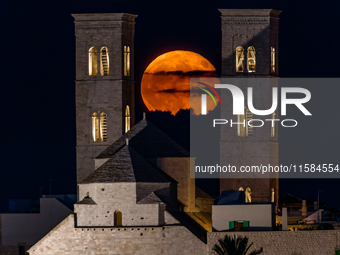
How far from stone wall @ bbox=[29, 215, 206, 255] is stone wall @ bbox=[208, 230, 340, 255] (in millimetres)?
1204

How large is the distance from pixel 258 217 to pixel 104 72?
693 inches

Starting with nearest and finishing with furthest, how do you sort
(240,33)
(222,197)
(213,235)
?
(213,235), (222,197), (240,33)

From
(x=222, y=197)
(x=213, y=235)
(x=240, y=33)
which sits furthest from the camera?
(x=240, y=33)

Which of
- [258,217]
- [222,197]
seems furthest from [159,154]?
[258,217]

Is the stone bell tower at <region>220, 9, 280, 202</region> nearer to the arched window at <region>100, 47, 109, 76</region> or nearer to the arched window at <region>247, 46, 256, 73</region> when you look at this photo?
the arched window at <region>247, 46, 256, 73</region>

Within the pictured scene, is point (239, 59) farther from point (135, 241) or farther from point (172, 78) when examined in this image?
point (135, 241)

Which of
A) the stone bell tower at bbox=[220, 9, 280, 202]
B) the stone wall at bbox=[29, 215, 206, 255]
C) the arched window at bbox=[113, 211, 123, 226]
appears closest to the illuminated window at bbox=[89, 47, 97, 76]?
the stone bell tower at bbox=[220, 9, 280, 202]

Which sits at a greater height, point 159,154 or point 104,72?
point 104,72

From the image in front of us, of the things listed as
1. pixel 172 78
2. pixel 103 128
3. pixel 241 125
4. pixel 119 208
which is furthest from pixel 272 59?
pixel 119 208

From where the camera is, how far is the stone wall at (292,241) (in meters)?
57.3

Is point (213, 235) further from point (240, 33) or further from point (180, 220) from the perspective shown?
point (240, 33)

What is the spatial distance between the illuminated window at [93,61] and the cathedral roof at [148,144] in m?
6.67

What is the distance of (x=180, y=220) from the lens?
5816cm

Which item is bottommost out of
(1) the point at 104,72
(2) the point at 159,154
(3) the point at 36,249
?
(3) the point at 36,249
